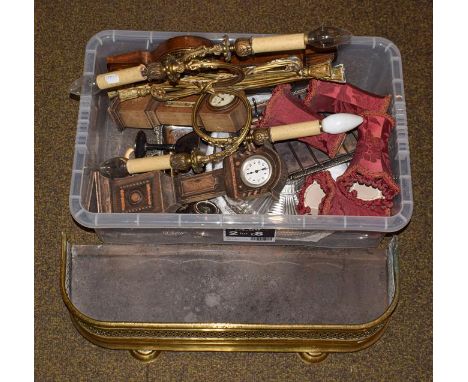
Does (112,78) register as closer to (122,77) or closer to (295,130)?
(122,77)

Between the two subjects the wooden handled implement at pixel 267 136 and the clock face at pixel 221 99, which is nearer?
the wooden handled implement at pixel 267 136

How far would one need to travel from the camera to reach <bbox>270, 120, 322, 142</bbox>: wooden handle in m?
1.62

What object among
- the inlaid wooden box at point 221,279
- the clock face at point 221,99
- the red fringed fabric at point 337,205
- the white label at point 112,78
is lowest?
the inlaid wooden box at point 221,279

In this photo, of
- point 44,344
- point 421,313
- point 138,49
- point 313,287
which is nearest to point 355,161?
point 313,287

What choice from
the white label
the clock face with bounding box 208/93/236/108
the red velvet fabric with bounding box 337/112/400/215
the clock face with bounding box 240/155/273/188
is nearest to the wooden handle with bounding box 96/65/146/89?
the white label

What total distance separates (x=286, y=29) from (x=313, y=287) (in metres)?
0.82

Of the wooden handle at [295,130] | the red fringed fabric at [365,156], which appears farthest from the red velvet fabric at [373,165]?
the wooden handle at [295,130]

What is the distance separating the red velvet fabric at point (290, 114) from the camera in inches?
67.6

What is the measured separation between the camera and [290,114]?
5.67 ft

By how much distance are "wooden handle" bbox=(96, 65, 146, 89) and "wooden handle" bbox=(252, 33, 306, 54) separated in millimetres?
277

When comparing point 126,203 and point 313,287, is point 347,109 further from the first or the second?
point 126,203

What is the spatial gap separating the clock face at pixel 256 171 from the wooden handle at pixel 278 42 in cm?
26

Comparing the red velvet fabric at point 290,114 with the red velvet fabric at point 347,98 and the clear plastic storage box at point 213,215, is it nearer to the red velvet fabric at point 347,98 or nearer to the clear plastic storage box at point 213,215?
the red velvet fabric at point 347,98

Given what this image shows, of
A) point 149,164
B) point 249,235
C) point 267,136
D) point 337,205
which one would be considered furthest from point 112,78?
point 337,205
